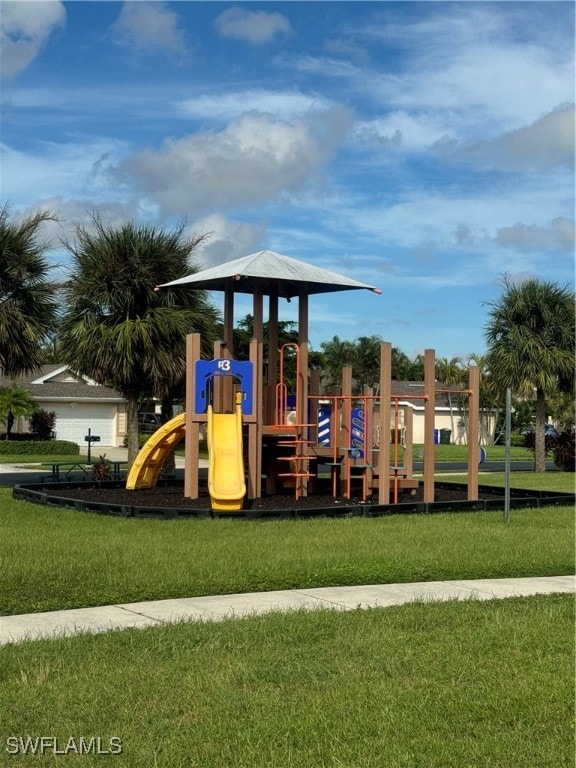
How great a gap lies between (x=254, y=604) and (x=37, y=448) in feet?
108

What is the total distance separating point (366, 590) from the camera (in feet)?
29.8

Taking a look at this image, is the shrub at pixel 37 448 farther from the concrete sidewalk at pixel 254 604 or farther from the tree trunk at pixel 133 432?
the concrete sidewalk at pixel 254 604

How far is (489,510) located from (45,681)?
11.1 m

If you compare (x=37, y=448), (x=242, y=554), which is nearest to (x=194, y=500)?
(x=242, y=554)

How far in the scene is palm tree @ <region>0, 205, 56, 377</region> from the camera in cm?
2103

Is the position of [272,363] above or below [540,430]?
above

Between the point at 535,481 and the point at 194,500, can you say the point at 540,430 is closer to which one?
the point at 535,481

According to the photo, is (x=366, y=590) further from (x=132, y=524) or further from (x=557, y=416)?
(x=557, y=416)

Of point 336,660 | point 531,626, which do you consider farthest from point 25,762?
point 531,626

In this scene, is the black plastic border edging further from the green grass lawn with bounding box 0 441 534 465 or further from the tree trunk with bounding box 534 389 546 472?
the green grass lawn with bounding box 0 441 534 465

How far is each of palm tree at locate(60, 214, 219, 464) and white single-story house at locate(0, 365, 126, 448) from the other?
25.7 metres

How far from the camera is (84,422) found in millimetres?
50312

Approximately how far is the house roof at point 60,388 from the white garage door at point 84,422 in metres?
0.70

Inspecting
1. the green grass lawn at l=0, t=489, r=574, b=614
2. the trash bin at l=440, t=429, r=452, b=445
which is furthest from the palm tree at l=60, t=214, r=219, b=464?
the trash bin at l=440, t=429, r=452, b=445
